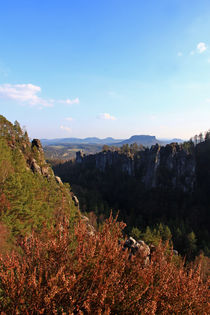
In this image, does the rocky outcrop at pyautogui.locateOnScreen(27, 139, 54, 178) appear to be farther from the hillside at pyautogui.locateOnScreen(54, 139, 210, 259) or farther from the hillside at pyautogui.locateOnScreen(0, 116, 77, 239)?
the hillside at pyautogui.locateOnScreen(54, 139, 210, 259)

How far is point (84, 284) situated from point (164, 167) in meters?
116

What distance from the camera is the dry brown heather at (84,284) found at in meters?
4.04

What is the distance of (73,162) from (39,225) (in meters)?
164

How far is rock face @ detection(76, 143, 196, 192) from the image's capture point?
104 m

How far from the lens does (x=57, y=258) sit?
4844 millimetres

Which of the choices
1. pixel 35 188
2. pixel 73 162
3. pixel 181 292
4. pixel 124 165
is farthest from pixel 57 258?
pixel 73 162

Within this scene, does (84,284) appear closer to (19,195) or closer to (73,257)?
(73,257)

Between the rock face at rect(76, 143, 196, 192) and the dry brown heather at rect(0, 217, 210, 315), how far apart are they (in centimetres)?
10907

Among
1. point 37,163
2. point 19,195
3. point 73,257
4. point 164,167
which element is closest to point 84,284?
point 73,257

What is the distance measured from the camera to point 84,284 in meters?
4.52

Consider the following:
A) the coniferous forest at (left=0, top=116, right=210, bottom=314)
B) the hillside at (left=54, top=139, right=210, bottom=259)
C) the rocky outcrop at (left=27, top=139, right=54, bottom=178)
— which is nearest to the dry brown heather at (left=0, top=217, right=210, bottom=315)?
the coniferous forest at (left=0, top=116, right=210, bottom=314)

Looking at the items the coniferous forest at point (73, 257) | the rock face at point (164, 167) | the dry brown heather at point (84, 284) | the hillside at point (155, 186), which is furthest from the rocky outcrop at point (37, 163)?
the rock face at point (164, 167)

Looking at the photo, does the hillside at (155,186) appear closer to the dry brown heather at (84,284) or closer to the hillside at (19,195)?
the hillside at (19,195)

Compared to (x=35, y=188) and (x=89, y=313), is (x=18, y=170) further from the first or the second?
(x=89, y=313)
